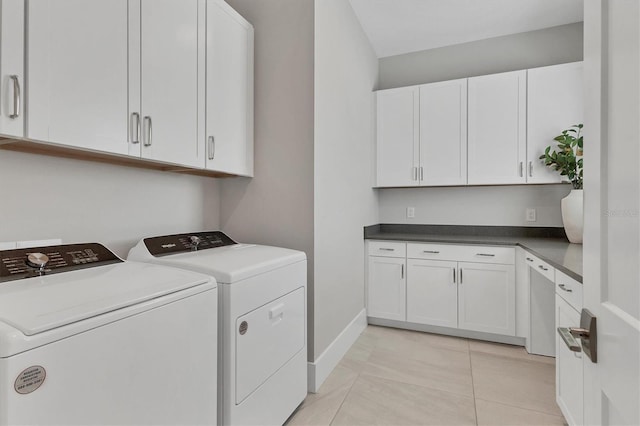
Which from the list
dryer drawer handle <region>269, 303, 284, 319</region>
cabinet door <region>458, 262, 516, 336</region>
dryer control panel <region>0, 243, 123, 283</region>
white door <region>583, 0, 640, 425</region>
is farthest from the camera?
cabinet door <region>458, 262, 516, 336</region>

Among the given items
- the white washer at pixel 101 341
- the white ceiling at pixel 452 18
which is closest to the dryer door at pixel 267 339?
the white washer at pixel 101 341

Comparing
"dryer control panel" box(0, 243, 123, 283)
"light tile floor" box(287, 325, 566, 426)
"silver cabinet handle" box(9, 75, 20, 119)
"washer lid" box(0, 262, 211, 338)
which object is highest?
"silver cabinet handle" box(9, 75, 20, 119)

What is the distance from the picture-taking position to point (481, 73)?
331 cm

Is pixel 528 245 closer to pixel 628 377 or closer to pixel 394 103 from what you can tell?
pixel 394 103

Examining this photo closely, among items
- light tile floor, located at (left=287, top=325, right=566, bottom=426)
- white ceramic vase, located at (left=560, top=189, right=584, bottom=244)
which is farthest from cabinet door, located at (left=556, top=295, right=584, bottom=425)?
white ceramic vase, located at (left=560, top=189, right=584, bottom=244)

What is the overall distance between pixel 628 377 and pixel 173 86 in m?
1.82

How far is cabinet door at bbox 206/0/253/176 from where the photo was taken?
181cm

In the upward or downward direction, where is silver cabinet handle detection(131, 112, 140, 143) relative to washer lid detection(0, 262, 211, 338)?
upward

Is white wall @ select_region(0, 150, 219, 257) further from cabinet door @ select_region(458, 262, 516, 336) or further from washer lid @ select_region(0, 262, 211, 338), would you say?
cabinet door @ select_region(458, 262, 516, 336)

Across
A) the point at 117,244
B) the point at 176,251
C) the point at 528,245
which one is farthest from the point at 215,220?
the point at 528,245

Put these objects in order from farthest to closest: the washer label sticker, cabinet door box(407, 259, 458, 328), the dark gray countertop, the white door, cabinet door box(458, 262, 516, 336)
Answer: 1. cabinet door box(407, 259, 458, 328)
2. cabinet door box(458, 262, 516, 336)
3. the dark gray countertop
4. the washer label sticker
5. the white door

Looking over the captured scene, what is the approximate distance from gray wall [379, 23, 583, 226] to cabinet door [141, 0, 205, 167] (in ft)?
8.07

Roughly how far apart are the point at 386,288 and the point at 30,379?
9.01 feet

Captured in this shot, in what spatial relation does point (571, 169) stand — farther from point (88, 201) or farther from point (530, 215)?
point (88, 201)
